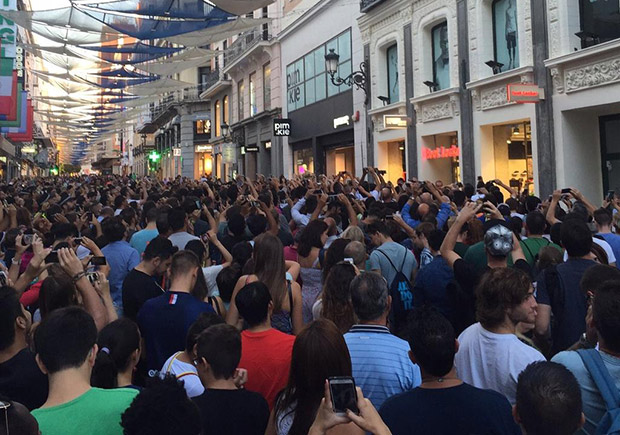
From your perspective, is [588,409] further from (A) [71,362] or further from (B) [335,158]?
(B) [335,158]

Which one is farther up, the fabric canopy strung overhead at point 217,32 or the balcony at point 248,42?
the balcony at point 248,42

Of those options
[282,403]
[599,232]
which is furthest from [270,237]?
[599,232]

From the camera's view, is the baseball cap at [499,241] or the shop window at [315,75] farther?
the shop window at [315,75]

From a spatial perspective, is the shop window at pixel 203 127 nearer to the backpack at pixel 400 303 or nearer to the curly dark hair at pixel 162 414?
the backpack at pixel 400 303

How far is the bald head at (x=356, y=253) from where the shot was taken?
4.95 metres

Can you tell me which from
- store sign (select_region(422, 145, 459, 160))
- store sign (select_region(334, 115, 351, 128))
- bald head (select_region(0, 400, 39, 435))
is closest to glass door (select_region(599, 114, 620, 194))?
store sign (select_region(422, 145, 459, 160))

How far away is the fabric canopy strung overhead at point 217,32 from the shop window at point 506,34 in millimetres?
8055

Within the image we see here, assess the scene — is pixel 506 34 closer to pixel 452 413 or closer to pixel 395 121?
pixel 395 121

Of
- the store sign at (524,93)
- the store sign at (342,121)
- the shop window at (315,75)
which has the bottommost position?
the store sign at (524,93)

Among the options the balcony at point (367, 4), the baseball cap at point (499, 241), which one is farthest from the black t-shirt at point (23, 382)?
the balcony at point (367, 4)

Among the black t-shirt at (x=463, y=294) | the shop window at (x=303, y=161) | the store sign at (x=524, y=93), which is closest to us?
the black t-shirt at (x=463, y=294)

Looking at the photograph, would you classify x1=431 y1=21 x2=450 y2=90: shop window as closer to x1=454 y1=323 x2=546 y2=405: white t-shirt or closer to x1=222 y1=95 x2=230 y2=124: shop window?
x1=454 y1=323 x2=546 y2=405: white t-shirt

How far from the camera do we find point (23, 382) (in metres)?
3.08

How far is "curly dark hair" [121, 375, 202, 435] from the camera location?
6.56 ft
